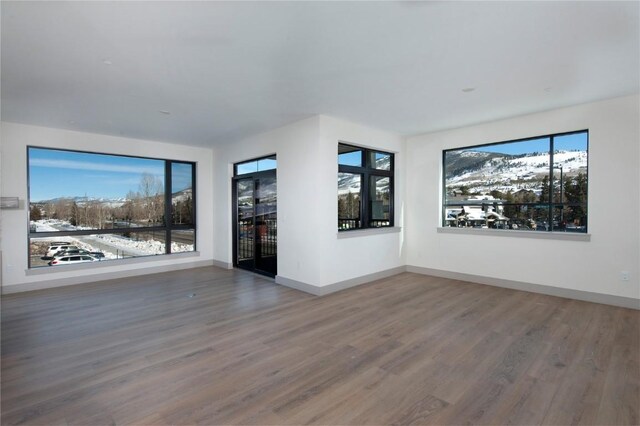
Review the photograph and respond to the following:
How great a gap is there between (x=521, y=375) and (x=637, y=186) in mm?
3406

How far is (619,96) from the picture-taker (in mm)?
4137

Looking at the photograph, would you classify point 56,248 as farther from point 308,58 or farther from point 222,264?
point 308,58

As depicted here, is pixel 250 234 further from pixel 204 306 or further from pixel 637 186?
pixel 637 186

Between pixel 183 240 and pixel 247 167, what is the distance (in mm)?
2305

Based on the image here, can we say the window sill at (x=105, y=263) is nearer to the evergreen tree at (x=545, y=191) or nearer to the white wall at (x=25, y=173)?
the white wall at (x=25, y=173)

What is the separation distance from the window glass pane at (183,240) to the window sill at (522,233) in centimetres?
545

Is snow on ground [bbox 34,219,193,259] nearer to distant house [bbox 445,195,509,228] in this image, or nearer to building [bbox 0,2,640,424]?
building [bbox 0,2,640,424]

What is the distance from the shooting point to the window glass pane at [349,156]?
18.0 ft

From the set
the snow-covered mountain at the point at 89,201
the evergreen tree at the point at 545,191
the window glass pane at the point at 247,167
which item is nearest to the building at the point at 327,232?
the window glass pane at the point at 247,167

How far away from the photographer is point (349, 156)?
5.65 m

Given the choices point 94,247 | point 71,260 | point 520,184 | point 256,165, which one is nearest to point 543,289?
point 520,184

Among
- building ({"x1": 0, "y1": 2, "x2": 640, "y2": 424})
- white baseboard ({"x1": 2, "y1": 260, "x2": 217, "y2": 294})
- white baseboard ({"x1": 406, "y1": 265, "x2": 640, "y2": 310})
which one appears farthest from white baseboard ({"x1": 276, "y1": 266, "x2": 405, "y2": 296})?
white baseboard ({"x1": 2, "y1": 260, "x2": 217, "y2": 294})

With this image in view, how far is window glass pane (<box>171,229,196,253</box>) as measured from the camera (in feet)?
22.7

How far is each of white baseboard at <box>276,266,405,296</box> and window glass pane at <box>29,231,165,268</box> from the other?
3122 mm
